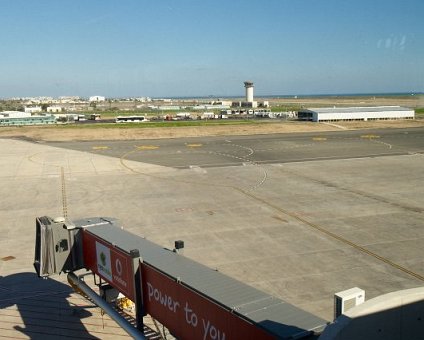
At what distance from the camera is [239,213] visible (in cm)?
3734

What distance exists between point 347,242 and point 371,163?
35082 millimetres

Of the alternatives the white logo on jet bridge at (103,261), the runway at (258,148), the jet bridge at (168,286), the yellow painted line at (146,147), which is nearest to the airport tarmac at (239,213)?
the runway at (258,148)

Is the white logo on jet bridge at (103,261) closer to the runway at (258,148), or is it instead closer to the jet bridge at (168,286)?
the jet bridge at (168,286)

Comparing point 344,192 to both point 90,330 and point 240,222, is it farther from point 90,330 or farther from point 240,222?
point 90,330

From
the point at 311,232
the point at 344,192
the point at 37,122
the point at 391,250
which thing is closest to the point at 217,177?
the point at 344,192

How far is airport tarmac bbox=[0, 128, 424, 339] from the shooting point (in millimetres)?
22750

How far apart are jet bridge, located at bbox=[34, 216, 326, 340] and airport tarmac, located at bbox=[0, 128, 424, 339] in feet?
13.0

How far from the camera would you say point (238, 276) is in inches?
961

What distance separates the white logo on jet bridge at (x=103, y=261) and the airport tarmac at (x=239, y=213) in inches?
152

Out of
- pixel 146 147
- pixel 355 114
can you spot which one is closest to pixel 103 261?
pixel 146 147

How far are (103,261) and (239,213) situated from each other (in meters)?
22.0

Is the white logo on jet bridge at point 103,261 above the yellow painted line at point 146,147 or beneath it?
above

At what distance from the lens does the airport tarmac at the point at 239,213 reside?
22750mm

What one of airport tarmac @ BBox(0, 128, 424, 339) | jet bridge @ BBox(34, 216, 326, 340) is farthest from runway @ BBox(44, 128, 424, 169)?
jet bridge @ BBox(34, 216, 326, 340)
